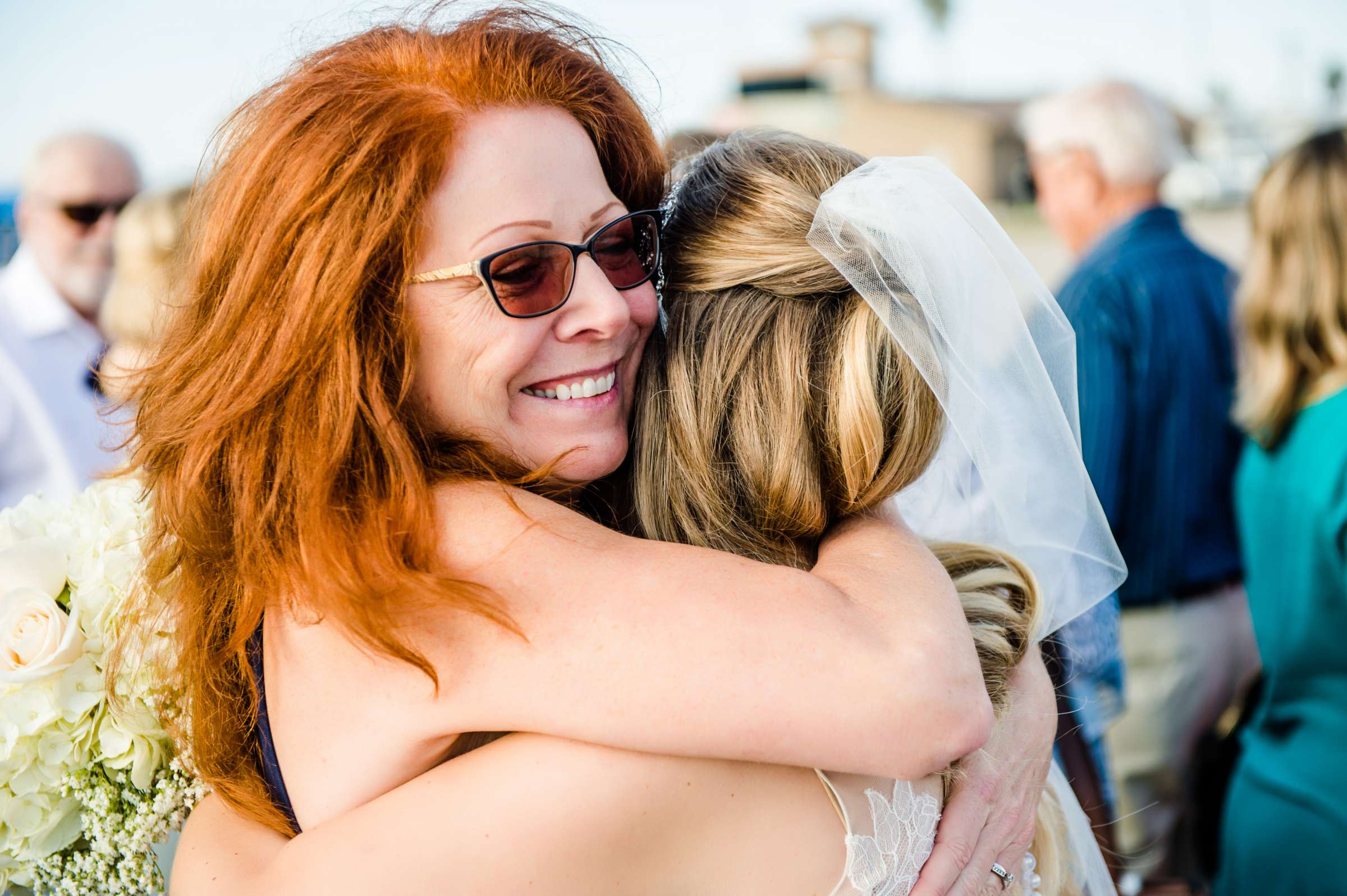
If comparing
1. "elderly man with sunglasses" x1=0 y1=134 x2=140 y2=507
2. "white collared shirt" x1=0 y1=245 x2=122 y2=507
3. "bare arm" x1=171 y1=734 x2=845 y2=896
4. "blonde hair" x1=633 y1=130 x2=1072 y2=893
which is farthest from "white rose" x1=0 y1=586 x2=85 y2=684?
"white collared shirt" x1=0 y1=245 x2=122 y2=507

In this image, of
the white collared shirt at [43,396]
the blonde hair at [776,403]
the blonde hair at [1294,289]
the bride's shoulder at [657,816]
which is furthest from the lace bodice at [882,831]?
the white collared shirt at [43,396]

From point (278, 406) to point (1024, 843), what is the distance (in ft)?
4.68

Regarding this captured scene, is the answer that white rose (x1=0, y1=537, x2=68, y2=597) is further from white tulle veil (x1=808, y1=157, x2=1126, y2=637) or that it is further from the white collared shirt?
the white collared shirt

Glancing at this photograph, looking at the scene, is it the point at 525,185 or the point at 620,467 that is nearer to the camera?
the point at 525,185

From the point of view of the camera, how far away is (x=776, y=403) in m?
1.76

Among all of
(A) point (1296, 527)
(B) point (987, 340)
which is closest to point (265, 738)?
(B) point (987, 340)

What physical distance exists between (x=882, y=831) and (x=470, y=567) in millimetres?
728

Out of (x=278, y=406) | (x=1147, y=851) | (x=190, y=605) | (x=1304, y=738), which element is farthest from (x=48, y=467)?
(x=1147, y=851)

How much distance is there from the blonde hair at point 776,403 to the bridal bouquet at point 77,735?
37.5 inches

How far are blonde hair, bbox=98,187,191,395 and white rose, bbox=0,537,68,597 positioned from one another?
253cm

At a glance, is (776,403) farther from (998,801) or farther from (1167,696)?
(1167,696)

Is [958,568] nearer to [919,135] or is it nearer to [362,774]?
[362,774]

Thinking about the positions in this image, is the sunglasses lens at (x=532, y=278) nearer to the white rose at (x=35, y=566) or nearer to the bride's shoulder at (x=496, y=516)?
the bride's shoulder at (x=496, y=516)

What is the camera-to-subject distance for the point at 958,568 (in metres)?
2.05
